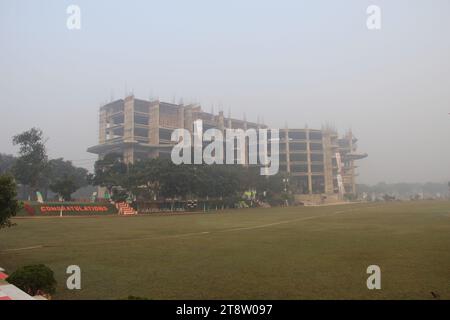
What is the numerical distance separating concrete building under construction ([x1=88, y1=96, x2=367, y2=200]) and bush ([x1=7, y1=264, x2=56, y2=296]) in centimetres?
8685

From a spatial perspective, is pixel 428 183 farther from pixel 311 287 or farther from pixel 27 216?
pixel 311 287

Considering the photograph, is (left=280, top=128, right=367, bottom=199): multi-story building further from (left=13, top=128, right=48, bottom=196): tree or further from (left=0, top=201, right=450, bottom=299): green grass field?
(left=0, top=201, right=450, bottom=299): green grass field

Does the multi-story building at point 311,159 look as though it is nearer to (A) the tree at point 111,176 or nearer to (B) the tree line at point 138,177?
(B) the tree line at point 138,177

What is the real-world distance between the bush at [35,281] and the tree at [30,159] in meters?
57.9

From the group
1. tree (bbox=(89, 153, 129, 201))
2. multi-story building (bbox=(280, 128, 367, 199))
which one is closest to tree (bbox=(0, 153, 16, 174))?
tree (bbox=(89, 153, 129, 201))

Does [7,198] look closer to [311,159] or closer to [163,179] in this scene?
[163,179]

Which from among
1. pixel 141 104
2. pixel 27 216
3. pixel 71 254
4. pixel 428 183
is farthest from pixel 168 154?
pixel 428 183

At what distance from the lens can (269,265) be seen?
11.4m

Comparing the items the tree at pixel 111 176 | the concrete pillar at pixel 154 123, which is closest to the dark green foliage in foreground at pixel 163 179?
the tree at pixel 111 176

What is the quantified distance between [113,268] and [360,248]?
9.42 meters

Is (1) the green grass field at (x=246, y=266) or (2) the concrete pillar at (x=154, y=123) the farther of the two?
(2) the concrete pillar at (x=154, y=123)

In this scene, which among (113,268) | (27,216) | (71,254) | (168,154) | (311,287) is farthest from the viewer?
(168,154)

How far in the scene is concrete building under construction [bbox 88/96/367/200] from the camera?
10025 centimetres

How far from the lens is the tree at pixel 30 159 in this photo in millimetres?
59500
